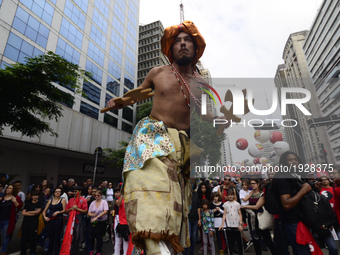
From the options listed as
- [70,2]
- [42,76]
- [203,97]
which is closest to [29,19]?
[70,2]

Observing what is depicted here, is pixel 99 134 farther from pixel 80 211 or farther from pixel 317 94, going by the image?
pixel 317 94

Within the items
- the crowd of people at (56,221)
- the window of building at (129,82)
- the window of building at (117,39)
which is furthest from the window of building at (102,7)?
the crowd of people at (56,221)

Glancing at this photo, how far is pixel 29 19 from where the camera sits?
55.9ft

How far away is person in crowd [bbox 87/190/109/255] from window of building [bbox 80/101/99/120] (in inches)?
666

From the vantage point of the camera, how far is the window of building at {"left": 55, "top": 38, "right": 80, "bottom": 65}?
1989cm

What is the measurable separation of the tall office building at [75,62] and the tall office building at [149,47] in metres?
17.2

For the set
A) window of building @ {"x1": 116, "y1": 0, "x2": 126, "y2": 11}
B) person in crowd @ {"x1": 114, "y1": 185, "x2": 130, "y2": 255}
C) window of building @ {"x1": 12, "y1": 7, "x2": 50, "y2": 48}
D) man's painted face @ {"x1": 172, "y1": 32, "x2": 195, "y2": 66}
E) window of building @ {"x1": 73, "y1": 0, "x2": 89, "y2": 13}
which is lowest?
person in crowd @ {"x1": 114, "y1": 185, "x2": 130, "y2": 255}

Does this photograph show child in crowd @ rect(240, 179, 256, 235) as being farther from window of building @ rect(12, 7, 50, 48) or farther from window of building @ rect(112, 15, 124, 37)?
window of building @ rect(112, 15, 124, 37)

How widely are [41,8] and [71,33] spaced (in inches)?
144

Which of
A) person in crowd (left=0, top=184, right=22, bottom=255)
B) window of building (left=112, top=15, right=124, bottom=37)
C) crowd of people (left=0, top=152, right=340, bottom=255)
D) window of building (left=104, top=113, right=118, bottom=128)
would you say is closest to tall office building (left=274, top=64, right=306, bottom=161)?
crowd of people (left=0, top=152, right=340, bottom=255)

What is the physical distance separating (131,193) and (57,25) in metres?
23.6

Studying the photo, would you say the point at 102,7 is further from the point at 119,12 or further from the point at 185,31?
the point at 185,31

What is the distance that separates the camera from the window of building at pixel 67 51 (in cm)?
1989

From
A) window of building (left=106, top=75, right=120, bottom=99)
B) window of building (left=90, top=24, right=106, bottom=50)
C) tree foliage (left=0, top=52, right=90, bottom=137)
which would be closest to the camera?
tree foliage (left=0, top=52, right=90, bottom=137)
